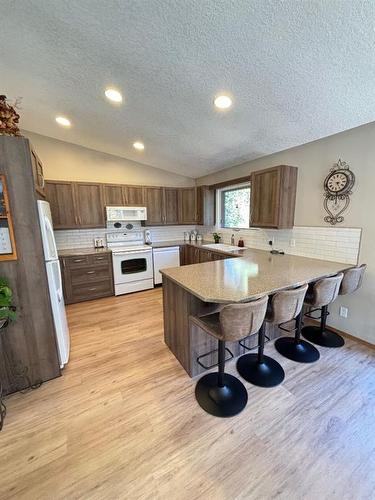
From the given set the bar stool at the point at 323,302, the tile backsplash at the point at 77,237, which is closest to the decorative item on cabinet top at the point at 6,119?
the tile backsplash at the point at 77,237

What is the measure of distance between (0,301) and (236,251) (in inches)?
120

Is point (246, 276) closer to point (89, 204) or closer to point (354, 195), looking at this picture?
point (354, 195)

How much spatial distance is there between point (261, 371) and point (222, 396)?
0.50 metres

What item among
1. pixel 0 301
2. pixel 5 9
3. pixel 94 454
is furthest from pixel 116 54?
pixel 94 454

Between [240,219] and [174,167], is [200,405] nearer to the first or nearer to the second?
[240,219]

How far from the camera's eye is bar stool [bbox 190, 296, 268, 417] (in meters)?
1.42

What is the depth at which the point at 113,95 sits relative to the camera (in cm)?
227

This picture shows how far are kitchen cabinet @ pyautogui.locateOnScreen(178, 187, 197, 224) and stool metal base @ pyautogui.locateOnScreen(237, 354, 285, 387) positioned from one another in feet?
10.9

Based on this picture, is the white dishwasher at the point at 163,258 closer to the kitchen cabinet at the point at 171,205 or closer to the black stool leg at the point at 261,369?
the kitchen cabinet at the point at 171,205

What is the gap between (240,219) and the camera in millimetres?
4168

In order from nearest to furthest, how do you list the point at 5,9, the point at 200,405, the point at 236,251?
the point at 5,9 < the point at 200,405 < the point at 236,251

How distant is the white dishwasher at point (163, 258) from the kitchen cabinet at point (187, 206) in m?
0.77

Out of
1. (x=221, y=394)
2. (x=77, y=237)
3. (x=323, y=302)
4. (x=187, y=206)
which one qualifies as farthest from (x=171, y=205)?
(x=221, y=394)

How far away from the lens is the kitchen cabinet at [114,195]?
13.3ft
